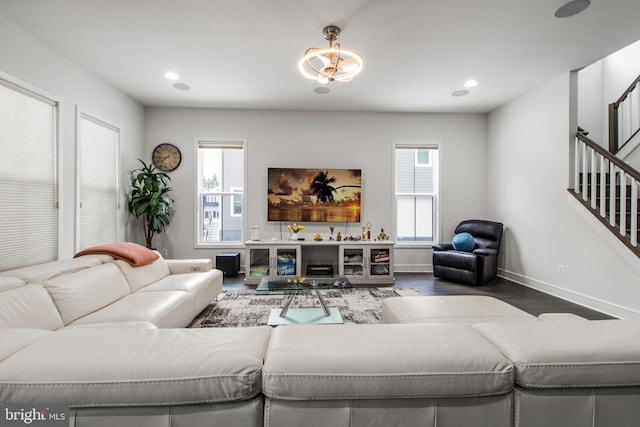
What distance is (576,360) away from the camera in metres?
0.87

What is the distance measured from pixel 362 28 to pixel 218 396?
3026 millimetres

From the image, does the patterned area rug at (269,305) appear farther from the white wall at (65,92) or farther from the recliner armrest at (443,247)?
the white wall at (65,92)

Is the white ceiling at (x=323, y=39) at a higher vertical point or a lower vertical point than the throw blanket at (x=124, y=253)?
higher

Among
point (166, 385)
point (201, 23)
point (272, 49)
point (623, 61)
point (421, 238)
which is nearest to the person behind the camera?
point (166, 385)

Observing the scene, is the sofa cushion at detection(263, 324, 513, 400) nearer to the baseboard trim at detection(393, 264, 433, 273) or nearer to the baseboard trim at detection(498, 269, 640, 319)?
the baseboard trim at detection(498, 269, 640, 319)

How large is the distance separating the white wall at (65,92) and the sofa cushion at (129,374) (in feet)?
10.1

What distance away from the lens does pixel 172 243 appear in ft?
15.9

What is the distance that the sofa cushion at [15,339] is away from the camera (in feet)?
2.99

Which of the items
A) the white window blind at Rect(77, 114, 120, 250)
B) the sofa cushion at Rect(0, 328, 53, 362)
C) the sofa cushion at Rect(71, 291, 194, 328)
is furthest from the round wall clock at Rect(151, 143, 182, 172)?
the sofa cushion at Rect(0, 328, 53, 362)

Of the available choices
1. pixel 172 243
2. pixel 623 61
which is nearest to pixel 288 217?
pixel 172 243

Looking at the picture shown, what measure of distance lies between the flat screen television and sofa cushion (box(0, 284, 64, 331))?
10.6ft

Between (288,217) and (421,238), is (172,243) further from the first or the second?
(421,238)

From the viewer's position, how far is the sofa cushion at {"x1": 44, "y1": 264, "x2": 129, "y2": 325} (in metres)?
1.87

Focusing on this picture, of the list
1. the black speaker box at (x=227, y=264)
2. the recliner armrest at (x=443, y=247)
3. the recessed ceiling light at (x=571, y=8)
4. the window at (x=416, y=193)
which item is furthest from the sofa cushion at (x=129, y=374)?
the window at (x=416, y=193)
